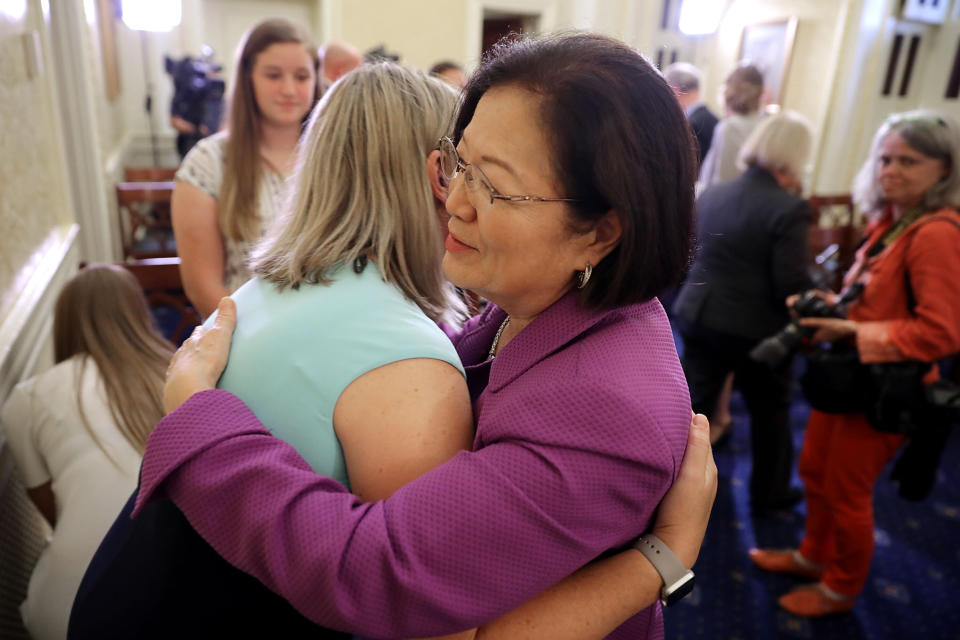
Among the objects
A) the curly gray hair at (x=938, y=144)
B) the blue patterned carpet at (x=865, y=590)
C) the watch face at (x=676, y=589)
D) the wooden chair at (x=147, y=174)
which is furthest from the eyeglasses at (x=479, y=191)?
the wooden chair at (x=147, y=174)

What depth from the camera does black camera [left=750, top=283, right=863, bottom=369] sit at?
82.9 inches

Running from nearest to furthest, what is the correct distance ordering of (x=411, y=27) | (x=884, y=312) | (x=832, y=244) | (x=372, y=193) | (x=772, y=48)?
(x=372, y=193) < (x=884, y=312) < (x=832, y=244) < (x=772, y=48) < (x=411, y=27)

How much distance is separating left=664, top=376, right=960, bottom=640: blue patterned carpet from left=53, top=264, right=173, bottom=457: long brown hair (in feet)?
5.82

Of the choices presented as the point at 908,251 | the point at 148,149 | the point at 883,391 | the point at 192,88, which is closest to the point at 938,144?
the point at 908,251

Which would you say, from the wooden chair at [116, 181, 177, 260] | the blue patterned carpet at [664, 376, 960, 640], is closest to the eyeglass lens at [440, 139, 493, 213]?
the blue patterned carpet at [664, 376, 960, 640]

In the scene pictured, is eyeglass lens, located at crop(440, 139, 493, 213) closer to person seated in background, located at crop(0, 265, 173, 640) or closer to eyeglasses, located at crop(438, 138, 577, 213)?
eyeglasses, located at crop(438, 138, 577, 213)

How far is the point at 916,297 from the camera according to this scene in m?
1.88

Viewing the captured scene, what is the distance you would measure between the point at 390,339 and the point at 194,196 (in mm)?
1358

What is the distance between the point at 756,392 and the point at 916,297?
865 millimetres

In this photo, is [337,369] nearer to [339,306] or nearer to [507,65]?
[339,306]

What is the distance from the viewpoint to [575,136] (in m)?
0.70

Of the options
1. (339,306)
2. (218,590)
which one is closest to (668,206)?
(339,306)

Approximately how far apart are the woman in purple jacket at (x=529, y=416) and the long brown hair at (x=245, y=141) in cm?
111

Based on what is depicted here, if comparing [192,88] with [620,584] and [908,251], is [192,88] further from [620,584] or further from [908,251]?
[620,584]
